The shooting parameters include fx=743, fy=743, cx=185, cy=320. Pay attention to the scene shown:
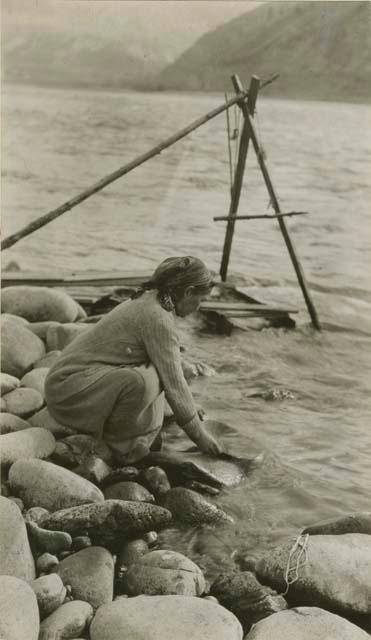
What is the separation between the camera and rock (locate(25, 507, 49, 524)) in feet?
10.5

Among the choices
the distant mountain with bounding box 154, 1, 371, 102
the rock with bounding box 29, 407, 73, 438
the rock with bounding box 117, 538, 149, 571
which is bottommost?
the rock with bounding box 117, 538, 149, 571

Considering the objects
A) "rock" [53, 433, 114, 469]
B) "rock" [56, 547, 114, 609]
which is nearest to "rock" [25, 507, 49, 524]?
"rock" [56, 547, 114, 609]

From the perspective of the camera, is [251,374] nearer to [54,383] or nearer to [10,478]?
[54,383]

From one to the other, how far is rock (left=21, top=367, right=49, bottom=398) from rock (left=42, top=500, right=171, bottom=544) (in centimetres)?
140

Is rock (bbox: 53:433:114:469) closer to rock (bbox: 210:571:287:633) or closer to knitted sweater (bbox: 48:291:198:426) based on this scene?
knitted sweater (bbox: 48:291:198:426)

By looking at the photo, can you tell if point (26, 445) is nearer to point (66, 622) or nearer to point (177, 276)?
point (177, 276)

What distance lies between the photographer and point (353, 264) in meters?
8.59

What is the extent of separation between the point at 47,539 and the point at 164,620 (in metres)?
0.71

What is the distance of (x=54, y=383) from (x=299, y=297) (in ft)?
13.0

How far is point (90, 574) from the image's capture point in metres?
2.88

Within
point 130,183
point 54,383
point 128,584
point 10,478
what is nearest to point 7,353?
point 54,383

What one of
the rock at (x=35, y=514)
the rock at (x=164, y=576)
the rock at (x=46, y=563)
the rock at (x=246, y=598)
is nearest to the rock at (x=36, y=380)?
the rock at (x=35, y=514)

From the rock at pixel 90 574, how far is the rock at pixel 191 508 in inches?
21.6

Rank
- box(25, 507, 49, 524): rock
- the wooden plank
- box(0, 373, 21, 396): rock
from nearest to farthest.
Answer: box(25, 507, 49, 524): rock → box(0, 373, 21, 396): rock → the wooden plank
